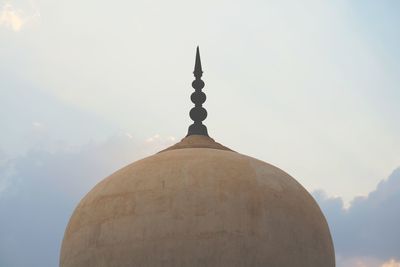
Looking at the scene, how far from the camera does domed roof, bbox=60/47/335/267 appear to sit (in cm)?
1043

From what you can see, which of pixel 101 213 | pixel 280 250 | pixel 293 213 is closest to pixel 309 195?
pixel 293 213

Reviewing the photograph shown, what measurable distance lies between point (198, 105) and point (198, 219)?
4000mm

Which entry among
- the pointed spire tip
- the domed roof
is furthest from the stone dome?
the pointed spire tip

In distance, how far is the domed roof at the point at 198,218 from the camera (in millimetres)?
10430

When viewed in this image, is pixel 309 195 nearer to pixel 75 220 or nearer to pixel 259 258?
pixel 259 258

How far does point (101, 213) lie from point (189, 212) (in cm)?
142

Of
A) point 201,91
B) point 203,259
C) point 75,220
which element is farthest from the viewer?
point 201,91

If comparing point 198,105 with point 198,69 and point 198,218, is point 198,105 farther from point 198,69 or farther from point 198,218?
point 198,218

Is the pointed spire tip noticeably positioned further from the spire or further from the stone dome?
the stone dome

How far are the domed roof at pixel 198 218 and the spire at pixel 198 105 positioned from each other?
1.93 meters


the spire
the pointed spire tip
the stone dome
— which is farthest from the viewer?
the pointed spire tip

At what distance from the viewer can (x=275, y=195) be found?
11.2 meters

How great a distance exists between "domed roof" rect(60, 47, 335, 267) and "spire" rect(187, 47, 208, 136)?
1.93 m

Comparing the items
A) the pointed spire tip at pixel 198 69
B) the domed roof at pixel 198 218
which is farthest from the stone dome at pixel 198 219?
the pointed spire tip at pixel 198 69
